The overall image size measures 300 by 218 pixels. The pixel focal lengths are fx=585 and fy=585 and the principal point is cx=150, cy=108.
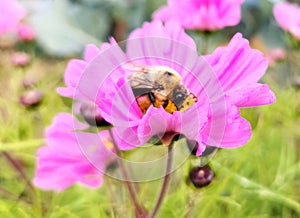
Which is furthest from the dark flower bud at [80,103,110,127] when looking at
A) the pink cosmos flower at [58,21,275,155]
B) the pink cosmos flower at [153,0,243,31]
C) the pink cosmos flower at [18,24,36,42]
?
the pink cosmos flower at [18,24,36,42]

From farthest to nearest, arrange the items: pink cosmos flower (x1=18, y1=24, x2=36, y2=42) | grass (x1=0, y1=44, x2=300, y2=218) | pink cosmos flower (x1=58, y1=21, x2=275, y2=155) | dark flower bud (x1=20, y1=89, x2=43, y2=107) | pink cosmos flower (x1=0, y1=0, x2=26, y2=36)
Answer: pink cosmos flower (x1=18, y1=24, x2=36, y2=42) → pink cosmos flower (x1=0, y1=0, x2=26, y2=36) → dark flower bud (x1=20, y1=89, x2=43, y2=107) → grass (x1=0, y1=44, x2=300, y2=218) → pink cosmos flower (x1=58, y1=21, x2=275, y2=155)

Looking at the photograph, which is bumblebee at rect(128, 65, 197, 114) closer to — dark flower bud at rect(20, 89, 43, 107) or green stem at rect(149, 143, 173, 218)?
green stem at rect(149, 143, 173, 218)

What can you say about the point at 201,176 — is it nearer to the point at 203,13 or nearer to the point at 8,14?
the point at 203,13

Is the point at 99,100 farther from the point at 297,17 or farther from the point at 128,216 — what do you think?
the point at 297,17

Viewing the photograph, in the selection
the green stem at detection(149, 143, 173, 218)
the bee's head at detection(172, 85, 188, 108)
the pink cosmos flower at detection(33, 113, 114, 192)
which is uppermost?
the bee's head at detection(172, 85, 188, 108)

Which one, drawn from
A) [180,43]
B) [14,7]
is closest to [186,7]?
[180,43]

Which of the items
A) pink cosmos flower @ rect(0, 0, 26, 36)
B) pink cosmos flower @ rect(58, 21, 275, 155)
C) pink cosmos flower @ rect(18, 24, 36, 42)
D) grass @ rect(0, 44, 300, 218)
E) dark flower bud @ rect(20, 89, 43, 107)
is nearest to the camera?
pink cosmos flower @ rect(58, 21, 275, 155)
